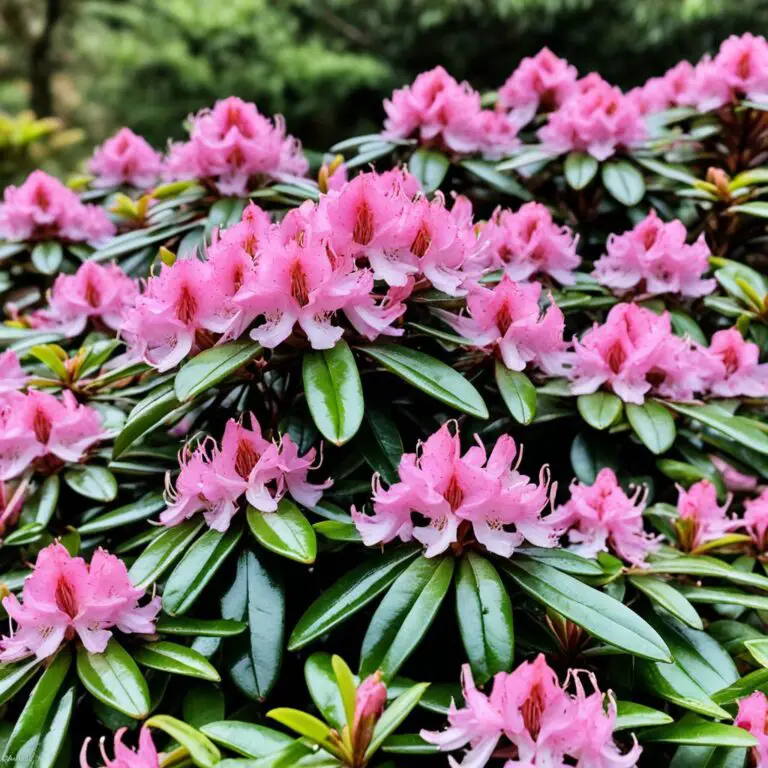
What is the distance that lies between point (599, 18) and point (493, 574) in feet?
18.1

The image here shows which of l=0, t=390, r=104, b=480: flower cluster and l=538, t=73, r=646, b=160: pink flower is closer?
l=0, t=390, r=104, b=480: flower cluster

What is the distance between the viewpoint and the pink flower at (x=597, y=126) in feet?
5.70

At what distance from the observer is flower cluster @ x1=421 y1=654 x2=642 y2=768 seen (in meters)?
0.85

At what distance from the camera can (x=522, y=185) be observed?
1.86 meters

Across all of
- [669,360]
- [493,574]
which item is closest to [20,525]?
[493,574]

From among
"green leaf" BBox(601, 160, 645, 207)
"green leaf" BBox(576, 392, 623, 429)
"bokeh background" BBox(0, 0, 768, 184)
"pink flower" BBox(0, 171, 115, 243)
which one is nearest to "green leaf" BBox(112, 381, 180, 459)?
"green leaf" BBox(576, 392, 623, 429)

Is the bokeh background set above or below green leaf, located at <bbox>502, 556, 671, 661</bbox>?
below

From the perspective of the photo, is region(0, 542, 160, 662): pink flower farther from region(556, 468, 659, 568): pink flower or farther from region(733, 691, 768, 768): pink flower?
region(733, 691, 768, 768): pink flower

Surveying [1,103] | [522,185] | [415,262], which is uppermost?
[415,262]

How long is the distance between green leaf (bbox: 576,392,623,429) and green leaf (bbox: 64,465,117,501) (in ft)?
2.34

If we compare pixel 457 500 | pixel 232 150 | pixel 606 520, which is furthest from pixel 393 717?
pixel 232 150

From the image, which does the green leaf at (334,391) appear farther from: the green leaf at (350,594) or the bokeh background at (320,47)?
the bokeh background at (320,47)

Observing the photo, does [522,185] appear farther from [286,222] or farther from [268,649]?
[268,649]

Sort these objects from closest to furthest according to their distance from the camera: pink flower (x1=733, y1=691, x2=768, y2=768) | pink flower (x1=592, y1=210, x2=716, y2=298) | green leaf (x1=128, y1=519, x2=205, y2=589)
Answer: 1. pink flower (x1=733, y1=691, x2=768, y2=768)
2. green leaf (x1=128, y1=519, x2=205, y2=589)
3. pink flower (x1=592, y1=210, x2=716, y2=298)
